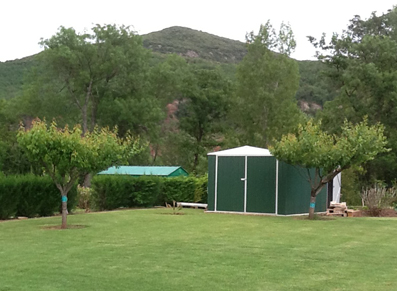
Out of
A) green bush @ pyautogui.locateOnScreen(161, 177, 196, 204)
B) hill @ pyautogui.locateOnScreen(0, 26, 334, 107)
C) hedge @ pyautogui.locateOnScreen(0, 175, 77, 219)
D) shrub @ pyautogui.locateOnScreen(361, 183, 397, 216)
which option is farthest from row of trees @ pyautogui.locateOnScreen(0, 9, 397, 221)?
hill @ pyautogui.locateOnScreen(0, 26, 334, 107)

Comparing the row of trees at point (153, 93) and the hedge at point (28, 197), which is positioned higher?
the row of trees at point (153, 93)

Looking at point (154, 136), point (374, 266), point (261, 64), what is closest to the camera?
point (374, 266)

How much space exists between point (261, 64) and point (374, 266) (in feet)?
98.1

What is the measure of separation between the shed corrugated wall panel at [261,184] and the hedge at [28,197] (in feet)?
19.9

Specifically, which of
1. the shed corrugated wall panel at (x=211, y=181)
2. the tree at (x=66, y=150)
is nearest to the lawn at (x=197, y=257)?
the tree at (x=66, y=150)

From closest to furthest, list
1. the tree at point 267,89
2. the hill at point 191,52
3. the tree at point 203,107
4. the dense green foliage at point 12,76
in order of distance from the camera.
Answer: the tree at point 267,89, the tree at point 203,107, the dense green foliage at point 12,76, the hill at point 191,52

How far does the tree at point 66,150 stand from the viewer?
13.0 meters

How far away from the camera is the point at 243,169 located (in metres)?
19.0

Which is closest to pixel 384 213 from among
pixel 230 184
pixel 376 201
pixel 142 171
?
pixel 376 201

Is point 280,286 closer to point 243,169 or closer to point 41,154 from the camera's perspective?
point 41,154

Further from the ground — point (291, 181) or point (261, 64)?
point (261, 64)

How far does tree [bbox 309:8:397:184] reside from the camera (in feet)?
105

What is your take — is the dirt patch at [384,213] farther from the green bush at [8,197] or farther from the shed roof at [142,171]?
the green bush at [8,197]

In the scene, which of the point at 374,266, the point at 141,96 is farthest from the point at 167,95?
the point at 374,266
